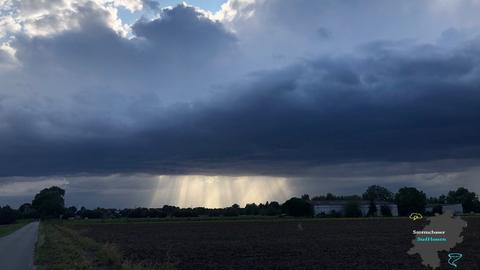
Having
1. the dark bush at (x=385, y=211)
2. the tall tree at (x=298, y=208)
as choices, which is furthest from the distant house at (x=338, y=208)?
the tall tree at (x=298, y=208)

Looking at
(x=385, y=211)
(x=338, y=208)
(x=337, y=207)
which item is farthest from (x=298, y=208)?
(x=385, y=211)

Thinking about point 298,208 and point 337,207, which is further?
point 337,207

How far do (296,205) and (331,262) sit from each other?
131 metres

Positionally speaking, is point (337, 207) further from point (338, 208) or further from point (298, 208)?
point (298, 208)

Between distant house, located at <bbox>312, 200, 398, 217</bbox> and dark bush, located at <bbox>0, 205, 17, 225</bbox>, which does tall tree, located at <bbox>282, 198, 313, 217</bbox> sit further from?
dark bush, located at <bbox>0, 205, 17, 225</bbox>

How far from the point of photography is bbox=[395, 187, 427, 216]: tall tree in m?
158

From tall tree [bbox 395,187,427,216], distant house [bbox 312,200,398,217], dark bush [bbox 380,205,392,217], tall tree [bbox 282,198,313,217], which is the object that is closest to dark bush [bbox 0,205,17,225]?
tall tree [bbox 282,198,313,217]

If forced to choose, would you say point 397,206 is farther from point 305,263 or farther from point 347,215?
point 305,263

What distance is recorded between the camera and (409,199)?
163000 millimetres

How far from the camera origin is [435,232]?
7984 mm

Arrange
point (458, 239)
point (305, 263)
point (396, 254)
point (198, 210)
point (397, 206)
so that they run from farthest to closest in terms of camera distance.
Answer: point (198, 210) → point (397, 206) → point (396, 254) → point (305, 263) → point (458, 239)

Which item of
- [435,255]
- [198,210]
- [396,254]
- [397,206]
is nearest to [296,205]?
[397,206]

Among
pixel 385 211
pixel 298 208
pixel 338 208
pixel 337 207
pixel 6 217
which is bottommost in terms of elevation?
pixel 385 211

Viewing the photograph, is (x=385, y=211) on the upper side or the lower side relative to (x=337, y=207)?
lower
